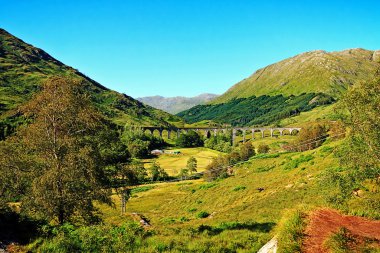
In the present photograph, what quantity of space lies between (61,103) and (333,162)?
106 feet

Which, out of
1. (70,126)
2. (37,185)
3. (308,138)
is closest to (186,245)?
(37,185)

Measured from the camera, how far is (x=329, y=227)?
11422 millimetres

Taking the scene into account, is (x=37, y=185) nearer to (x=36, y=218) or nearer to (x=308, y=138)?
(x=36, y=218)

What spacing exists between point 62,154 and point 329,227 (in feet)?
55.2

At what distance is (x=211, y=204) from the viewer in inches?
1700

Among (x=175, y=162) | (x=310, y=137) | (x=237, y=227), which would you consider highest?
(x=310, y=137)

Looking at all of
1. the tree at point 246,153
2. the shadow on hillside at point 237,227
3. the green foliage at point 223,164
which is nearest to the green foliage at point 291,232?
the shadow on hillside at point 237,227

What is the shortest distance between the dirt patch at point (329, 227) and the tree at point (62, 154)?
13.9 meters

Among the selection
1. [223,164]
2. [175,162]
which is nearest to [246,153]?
[223,164]

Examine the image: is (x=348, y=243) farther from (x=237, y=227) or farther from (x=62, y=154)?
(x=62, y=154)

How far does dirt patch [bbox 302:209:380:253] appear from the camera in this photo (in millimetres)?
10148

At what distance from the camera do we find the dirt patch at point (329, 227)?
1015cm

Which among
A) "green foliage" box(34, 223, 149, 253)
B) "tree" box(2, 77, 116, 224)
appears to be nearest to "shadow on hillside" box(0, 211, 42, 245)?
"green foliage" box(34, 223, 149, 253)

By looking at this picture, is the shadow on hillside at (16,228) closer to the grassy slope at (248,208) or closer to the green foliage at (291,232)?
the grassy slope at (248,208)
